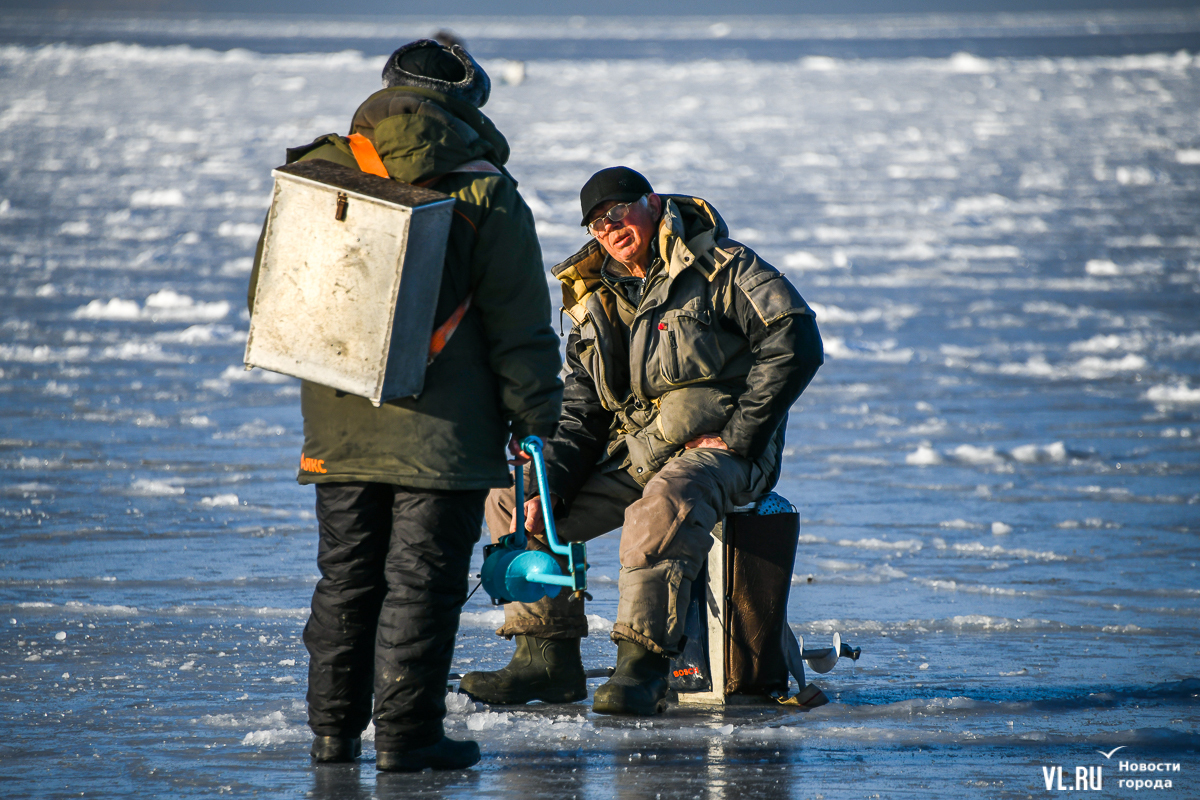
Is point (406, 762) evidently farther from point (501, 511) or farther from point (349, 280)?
point (349, 280)

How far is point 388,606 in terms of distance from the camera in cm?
326

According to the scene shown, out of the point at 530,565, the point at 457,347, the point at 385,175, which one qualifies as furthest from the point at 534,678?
the point at 385,175

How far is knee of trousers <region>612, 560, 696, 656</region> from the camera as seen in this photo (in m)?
3.71

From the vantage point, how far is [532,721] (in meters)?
3.74

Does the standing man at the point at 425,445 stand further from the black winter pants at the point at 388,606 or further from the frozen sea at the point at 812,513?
the frozen sea at the point at 812,513

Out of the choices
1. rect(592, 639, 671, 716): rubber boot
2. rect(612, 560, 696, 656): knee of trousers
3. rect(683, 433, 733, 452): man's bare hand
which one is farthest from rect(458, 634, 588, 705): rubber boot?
rect(683, 433, 733, 452): man's bare hand

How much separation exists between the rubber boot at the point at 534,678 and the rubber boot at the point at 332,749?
0.61 meters

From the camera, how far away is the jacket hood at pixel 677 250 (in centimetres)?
403

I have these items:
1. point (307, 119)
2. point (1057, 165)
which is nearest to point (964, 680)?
point (1057, 165)

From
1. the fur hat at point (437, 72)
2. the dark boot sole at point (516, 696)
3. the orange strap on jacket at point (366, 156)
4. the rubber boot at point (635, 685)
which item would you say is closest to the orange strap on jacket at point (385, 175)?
the orange strap on jacket at point (366, 156)

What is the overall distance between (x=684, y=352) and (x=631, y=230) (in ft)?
1.29

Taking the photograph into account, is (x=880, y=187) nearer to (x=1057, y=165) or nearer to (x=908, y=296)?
(x=1057, y=165)

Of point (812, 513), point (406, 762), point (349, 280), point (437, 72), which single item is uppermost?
point (437, 72)

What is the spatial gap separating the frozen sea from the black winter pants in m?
0.16
